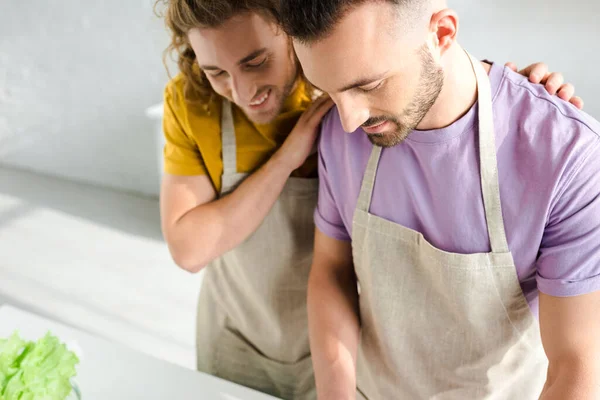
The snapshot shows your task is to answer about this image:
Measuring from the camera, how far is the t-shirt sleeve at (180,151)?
150 cm

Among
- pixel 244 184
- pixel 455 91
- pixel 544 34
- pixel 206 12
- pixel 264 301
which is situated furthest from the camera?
pixel 544 34

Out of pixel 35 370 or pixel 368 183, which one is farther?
pixel 368 183

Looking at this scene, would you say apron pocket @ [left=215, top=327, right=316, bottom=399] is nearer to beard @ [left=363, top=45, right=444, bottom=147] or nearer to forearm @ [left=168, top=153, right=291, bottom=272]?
forearm @ [left=168, top=153, right=291, bottom=272]

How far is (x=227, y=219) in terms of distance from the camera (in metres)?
1.46

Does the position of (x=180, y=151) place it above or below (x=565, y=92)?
below

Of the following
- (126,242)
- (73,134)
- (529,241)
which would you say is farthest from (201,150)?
(73,134)

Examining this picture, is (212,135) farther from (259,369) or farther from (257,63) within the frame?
(259,369)

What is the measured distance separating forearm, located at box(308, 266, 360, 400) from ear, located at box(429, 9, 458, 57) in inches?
22.3

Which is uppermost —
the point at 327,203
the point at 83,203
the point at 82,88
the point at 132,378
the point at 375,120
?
the point at 375,120

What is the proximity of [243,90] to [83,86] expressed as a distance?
3215 mm

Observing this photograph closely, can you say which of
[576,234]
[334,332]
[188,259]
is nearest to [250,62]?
[188,259]

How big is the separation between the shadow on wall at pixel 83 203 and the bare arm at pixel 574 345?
294 cm

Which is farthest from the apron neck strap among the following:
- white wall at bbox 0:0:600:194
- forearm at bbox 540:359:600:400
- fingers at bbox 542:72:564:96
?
white wall at bbox 0:0:600:194

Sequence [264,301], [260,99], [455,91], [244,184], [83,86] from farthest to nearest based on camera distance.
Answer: [83,86], [264,301], [244,184], [260,99], [455,91]
